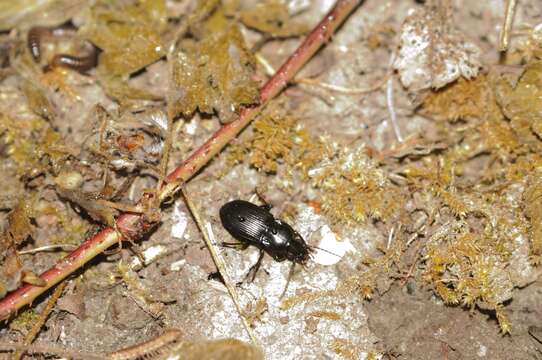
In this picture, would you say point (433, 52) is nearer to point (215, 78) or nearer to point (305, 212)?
point (305, 212)

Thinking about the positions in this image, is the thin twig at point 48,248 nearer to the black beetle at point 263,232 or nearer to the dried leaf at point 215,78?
the black beetle at point 263,232

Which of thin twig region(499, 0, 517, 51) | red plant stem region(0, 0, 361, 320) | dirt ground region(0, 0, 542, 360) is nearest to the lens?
red plant stem region(0, 0, 361, 320)

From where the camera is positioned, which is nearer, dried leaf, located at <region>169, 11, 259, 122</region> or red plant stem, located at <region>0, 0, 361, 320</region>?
red plant stem, located at <region>0, 0, 361, 320</region>

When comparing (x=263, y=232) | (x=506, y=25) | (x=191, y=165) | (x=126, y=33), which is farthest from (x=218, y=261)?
(x=506, y=25)

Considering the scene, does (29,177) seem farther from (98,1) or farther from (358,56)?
(358,56)

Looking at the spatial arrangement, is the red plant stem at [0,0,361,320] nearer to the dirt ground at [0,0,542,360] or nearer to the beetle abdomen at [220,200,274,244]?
the dirt ground at [0,0,542,360]

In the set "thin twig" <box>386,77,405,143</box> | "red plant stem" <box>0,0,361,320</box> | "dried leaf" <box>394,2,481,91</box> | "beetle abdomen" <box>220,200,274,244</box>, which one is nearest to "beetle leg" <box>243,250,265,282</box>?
"beetle abdomen" <box>220,200,274,244</box>

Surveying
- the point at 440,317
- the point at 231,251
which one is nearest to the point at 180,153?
the point at 231,251
